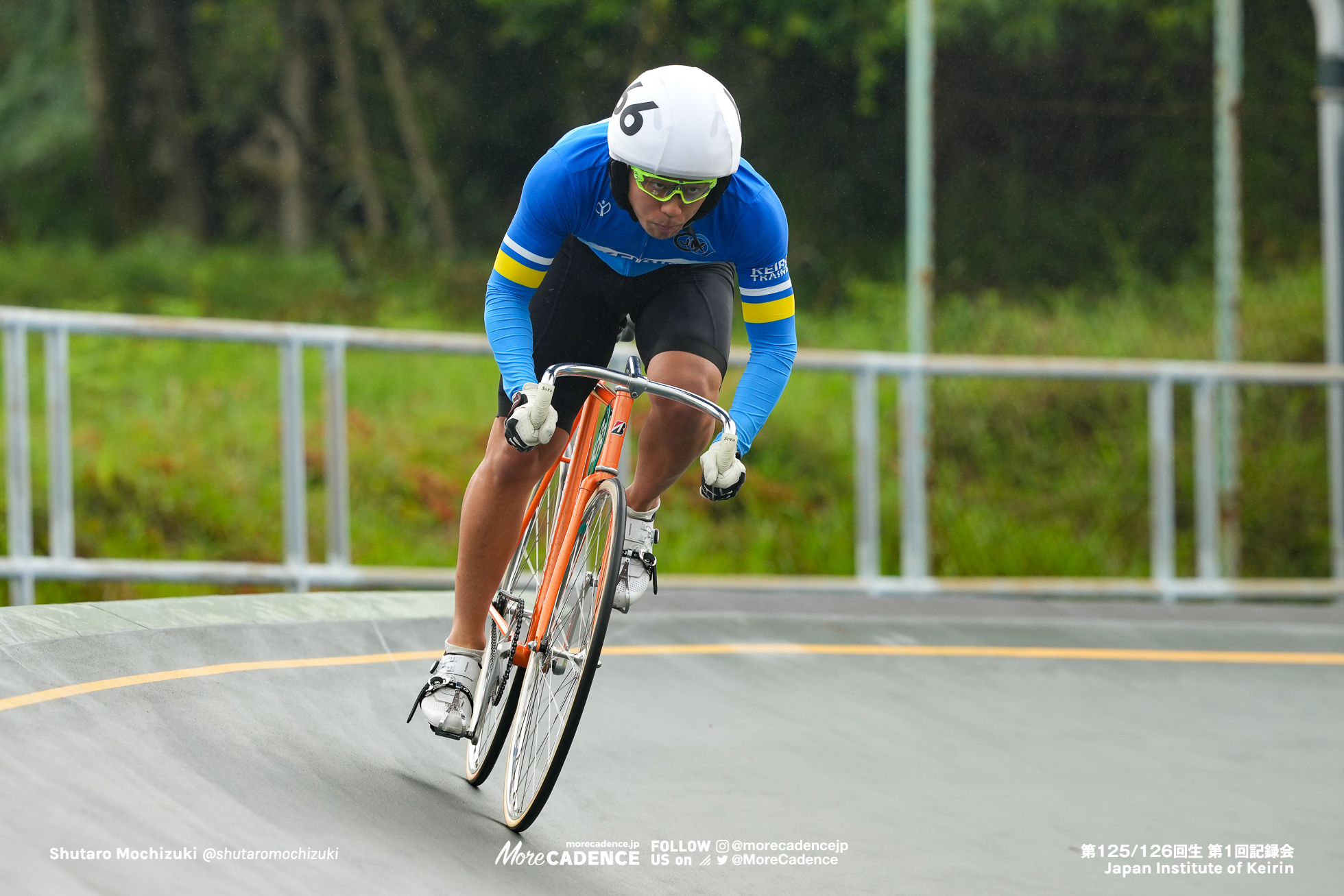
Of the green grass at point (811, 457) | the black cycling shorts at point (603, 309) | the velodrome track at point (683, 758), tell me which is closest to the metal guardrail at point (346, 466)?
the green grass at point (811, 457)

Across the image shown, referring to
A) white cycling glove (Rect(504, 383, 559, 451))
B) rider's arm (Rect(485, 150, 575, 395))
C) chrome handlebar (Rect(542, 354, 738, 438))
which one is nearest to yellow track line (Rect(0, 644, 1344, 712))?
rider's arm (Rect(485, 150, 575, 395))

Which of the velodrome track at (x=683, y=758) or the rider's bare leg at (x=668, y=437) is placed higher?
the rider's bare leg at (x=668, y=437)

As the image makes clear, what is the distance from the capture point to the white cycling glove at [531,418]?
137 inches

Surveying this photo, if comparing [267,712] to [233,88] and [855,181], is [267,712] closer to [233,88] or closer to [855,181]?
[855,181]

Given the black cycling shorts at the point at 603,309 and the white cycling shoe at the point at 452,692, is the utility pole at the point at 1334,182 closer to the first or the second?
the black cycling shorts at the point at 603,309

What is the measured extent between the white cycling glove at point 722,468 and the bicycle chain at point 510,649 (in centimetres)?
69

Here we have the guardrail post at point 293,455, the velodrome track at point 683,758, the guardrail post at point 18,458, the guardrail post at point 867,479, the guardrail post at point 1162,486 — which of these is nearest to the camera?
the velodrome track at point 683,758

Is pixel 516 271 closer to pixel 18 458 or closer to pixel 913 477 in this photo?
pixel 18 458

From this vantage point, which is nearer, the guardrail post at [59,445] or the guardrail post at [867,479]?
the guardrail post at [59,445]

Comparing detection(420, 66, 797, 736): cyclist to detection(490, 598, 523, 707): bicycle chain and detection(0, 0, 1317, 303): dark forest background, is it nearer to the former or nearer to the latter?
detection(490, 598, 523, 707): bicycle chain

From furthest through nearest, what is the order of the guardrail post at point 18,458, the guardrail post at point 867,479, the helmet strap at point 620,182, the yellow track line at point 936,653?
the guardrail post at point 867,479 < the guardrail post at point 18,458 < the yellow track line at point 936,653 < the helmet strap at point 620,182

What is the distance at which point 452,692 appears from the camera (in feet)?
13.5

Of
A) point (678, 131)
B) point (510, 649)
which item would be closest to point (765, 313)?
point (678, 131)

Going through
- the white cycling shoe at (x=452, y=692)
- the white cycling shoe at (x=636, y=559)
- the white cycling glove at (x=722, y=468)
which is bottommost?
the white cycling shoe at (x=452, y=692)
